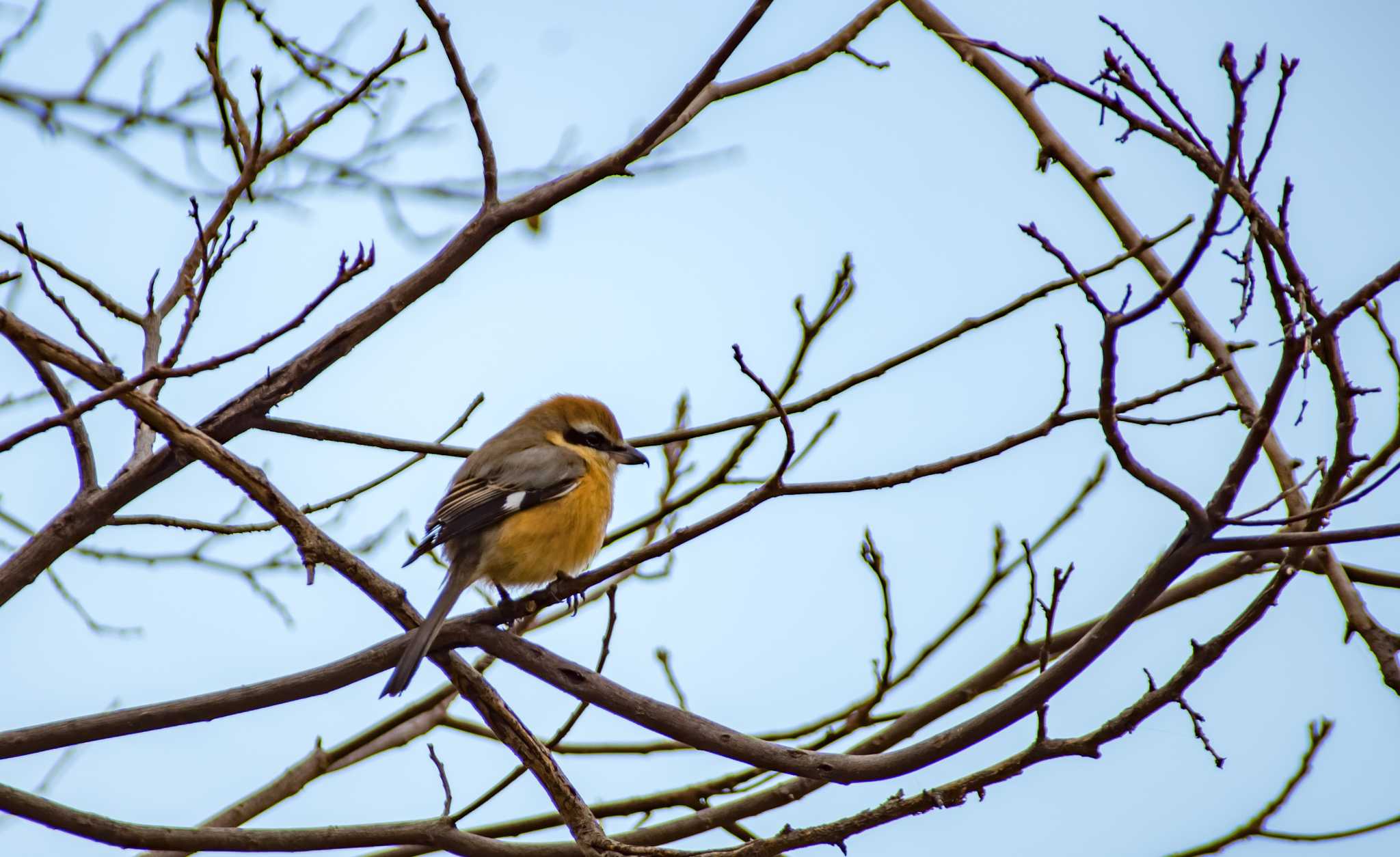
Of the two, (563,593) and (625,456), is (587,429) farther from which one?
(563,593)

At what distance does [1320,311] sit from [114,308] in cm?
341

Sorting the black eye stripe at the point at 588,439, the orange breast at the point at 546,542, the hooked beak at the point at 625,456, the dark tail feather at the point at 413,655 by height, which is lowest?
the dark tail feather at the point at 413,655

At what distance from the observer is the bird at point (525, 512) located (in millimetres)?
5090

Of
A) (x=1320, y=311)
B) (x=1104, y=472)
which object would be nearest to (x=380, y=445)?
(x=1104, y=472)

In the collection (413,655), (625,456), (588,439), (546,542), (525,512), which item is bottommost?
(413,655)

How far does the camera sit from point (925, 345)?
3953 millimetres

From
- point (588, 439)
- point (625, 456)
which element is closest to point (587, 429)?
point (588, 439)

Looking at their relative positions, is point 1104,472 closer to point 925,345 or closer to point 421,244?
point 925,345

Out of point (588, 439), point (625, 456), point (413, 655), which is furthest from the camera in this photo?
point (588, 439)

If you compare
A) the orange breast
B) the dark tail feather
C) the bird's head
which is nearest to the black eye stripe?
the bird's head

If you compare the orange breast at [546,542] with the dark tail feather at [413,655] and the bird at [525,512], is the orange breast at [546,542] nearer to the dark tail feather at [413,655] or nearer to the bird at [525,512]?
the bird at [525,512]

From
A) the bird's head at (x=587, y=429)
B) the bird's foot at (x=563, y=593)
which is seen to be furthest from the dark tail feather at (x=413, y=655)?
the bird's head at (x=587, y=429)

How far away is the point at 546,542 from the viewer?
5.25 meters

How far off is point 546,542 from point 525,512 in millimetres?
159
